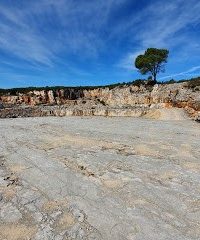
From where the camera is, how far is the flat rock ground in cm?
744

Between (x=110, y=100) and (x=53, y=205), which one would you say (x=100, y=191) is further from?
(x=110, y=100)

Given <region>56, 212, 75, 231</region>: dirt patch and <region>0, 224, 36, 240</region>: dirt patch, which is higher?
<region>0, 224, 36, 240</region>: dirt patch

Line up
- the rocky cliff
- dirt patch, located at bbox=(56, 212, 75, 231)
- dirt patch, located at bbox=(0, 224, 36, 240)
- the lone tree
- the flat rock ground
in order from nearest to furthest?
dirt patch, located at bbox=(0, 224, 36, 240), the flat rock ground, dirt patch, located at bbox=(56, 212, 75, 231), the rocky cliff, the lone tree

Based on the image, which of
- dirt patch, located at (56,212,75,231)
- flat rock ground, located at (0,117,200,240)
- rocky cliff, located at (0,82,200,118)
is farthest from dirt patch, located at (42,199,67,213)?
rocky cliff, located at (0,82,200,118)

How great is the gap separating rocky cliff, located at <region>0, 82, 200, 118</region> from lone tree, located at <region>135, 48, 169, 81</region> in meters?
8.27

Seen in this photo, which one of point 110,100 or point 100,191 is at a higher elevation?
point 100,191

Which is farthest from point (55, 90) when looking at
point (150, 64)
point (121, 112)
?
point (121, 112)

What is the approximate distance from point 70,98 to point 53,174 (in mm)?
49169

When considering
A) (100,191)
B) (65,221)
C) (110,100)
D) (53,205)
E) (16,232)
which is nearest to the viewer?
(16,232)

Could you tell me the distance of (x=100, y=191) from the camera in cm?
974

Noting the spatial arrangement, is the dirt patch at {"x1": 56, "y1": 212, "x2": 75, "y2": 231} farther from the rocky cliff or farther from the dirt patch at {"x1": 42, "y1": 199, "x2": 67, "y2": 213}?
the rocky cliff

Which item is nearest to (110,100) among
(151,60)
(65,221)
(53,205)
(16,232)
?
(151,60)

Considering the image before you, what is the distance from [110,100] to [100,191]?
43.5 m

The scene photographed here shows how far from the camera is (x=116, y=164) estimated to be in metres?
12.7
